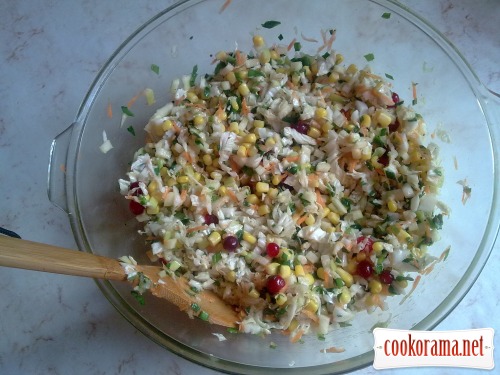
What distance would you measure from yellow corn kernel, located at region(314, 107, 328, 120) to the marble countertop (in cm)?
69

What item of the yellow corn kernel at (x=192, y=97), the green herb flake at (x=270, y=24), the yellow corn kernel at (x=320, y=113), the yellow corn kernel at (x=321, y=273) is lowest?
the yellow corn kernel at (x=321, y=273)

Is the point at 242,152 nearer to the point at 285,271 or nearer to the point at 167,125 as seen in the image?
the point at 167,125

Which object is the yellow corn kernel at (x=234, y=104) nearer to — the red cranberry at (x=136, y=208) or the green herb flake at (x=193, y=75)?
the green herb flake at (x=193, y=75)

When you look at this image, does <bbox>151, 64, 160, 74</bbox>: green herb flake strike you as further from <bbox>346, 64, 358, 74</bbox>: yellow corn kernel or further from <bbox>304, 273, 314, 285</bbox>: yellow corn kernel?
<bbox>304, 273, 314, 285</bbox>: yellow corn kernel

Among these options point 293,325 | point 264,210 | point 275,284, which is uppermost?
point 264,210

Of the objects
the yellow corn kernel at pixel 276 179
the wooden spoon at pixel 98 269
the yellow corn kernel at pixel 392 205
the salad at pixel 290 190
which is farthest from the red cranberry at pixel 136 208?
the yellow corn kernel at pixel 392 205

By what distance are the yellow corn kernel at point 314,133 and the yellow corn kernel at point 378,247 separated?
16.1 inches

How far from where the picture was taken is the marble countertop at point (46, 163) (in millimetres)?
1773

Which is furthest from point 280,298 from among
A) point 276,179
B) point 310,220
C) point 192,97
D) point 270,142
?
point 192,97

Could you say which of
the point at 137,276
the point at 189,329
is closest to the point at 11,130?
the point at 137,276

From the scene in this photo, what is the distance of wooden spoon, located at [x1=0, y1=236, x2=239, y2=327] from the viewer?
4.06 ft

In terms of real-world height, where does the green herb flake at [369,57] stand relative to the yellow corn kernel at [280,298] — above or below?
above

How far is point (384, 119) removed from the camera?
1.69 meters

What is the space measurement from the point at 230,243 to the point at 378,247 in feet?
1.45
